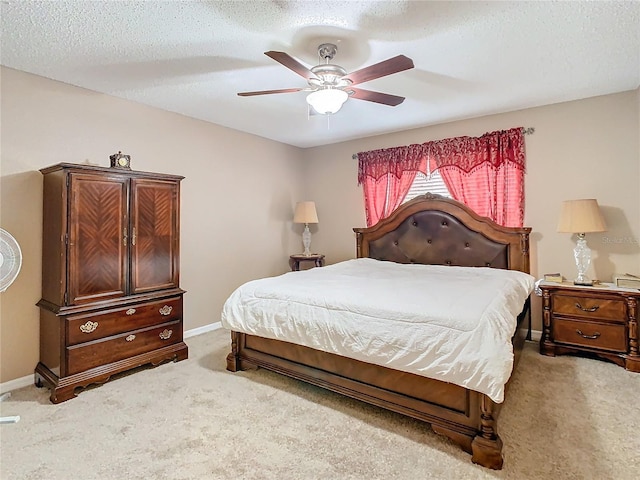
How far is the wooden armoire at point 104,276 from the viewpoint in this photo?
8.26 feet

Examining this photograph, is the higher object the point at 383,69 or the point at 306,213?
the point at 383,69

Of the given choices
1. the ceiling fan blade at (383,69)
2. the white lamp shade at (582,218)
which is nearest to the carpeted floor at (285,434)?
the white lamp shade at (582,218)

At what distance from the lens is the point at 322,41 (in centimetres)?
227

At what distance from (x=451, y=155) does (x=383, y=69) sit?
2374 millimetres

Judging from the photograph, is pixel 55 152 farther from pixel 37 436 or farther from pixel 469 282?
pixel 469 282

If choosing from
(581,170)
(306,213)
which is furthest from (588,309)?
(306,213)

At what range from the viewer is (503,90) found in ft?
10.3

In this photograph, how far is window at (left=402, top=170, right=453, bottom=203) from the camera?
4.27m

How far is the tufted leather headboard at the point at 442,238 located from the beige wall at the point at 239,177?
0.29m

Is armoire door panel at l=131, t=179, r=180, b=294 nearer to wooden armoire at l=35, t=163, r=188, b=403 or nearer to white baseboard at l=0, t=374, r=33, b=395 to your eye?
wooden armoire at l=35, t=163, r=188, b=403

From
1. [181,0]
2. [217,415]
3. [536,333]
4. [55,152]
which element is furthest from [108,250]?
[536,333]

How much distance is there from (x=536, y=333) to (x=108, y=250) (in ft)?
14.0

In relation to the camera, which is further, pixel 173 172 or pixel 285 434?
pixel 173 172

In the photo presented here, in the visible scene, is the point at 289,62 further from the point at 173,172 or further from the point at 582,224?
the point at 582,224
